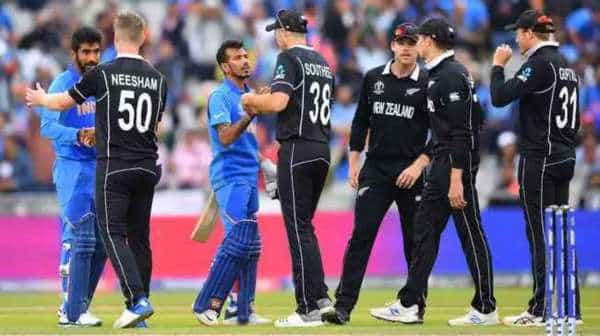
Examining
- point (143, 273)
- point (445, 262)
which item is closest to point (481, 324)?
point (143, 273)

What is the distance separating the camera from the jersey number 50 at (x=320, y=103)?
43.3ft

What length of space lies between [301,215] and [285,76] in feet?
3.87

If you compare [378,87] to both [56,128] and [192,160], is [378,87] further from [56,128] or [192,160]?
[192,160]

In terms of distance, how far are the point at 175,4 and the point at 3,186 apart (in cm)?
527

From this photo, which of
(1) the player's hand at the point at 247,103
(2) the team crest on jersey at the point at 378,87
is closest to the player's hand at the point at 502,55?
(2) the team crest on jersey at the point at 378,87

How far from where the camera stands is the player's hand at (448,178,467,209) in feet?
43.5

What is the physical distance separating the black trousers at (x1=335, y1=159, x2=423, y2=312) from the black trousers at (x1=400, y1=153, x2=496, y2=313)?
0.38m

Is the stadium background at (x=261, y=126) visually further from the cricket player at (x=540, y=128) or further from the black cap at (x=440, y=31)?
the black cap at (x=440, y=31)

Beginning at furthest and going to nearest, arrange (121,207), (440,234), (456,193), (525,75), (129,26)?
(440,234), (525,75), (456,193), (121,207), (129,26)

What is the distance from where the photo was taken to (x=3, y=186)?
2275 centimetres

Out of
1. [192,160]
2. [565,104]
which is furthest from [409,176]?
[192,160]

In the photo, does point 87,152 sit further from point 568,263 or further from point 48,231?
point 48,231

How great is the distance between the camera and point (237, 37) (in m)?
25.2

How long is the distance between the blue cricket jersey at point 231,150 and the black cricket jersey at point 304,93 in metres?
0.68
